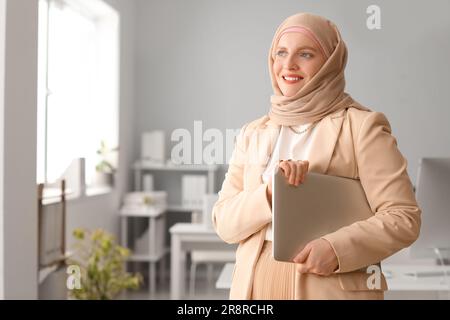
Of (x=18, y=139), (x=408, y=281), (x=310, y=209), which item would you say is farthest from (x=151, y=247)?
(x=310, y=209)

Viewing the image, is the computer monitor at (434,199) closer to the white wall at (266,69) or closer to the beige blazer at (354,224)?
the white wall at (266,69)

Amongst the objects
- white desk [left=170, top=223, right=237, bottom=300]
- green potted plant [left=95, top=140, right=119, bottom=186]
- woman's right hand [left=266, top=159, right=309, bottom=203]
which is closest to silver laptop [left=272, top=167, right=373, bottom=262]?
woman's right hand [left=266, top=159, right=309, bottom=203]

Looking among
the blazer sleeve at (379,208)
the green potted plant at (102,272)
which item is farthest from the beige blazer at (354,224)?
the green potted plant at (102,272)

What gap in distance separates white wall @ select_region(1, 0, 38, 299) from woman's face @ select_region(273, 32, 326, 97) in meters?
0.96

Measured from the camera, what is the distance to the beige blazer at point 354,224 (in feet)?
2.41

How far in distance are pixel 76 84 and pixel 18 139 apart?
213 millimetres

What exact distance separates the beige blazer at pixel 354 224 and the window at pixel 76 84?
0.40m

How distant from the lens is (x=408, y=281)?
1430 millimetres

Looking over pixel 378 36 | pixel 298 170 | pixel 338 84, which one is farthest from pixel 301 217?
pixel 378 36

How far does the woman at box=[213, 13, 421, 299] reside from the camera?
29.0 inches

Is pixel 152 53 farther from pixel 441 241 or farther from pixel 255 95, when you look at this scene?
pixel 441 241

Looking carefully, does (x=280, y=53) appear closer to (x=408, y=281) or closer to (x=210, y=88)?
(x=210, y=88)

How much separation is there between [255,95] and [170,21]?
0.21 m

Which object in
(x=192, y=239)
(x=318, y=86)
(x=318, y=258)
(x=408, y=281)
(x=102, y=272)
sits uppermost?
(x=318, y=86)
